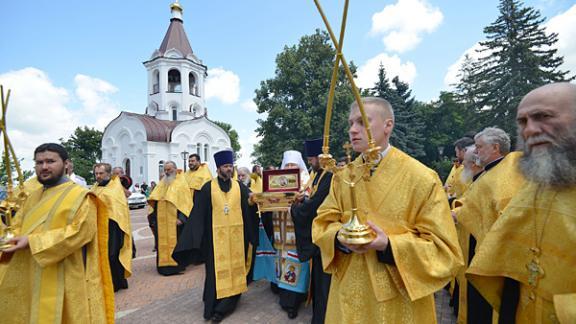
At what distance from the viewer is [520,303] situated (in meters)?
1.78

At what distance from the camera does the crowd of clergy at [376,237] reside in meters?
1.62

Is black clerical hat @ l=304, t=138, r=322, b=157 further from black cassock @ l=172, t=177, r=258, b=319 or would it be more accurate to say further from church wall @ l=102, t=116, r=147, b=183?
church wall @ l=102, t=116, r=147, b=183

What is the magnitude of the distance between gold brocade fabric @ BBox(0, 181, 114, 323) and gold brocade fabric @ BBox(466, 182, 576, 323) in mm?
3256

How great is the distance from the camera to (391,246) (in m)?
1.91

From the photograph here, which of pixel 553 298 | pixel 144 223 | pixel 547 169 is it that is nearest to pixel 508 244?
pixel 553 298

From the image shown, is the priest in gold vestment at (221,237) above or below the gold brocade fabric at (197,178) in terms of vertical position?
below

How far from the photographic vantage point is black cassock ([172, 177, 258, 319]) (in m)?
4.73

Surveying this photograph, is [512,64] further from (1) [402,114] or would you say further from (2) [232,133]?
(2) [232,133]

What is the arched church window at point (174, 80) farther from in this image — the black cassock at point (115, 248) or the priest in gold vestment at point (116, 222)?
the black cassock at point (115, 248)

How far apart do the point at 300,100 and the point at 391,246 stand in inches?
1218

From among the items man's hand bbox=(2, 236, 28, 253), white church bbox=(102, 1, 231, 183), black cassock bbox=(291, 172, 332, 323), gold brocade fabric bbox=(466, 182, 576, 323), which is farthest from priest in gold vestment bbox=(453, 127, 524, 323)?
white church bbox=(102, 1, 231, 183)

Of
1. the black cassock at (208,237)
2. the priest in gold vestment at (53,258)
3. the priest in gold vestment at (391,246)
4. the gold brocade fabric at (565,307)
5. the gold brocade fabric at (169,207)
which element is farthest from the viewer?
the gold brocade fabric at (169,207)

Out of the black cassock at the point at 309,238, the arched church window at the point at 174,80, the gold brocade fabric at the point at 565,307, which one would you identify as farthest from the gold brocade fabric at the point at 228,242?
the arched church window at the point at 174,80

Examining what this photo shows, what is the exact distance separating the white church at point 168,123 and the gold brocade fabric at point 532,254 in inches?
1455
